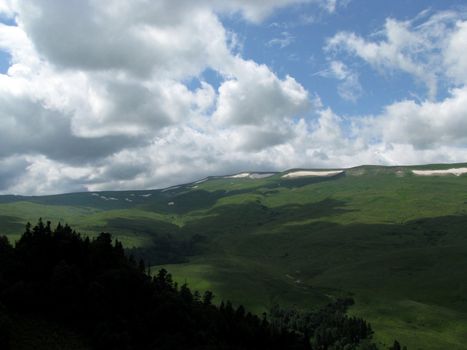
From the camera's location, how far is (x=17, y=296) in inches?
3661

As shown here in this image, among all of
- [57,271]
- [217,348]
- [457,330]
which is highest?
[57,271]

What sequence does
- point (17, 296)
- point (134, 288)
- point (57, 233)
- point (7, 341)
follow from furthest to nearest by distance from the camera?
1. point (57, 233)
2. point (134, 288)
3. point (17, 296)
4. point (7, 341)

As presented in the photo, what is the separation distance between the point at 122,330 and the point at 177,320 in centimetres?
1506

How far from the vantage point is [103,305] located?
101875 millimetres

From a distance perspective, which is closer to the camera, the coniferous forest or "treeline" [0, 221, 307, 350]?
the coniferous forest

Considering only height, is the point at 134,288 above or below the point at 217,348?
above

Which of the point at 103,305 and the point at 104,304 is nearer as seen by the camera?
the point at 103,305

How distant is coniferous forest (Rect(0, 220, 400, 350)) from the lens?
93125mm

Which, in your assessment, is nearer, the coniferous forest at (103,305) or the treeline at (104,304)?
the coniferous forest at (103,305)

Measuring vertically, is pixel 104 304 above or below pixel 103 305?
above

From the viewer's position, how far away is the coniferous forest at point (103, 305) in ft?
306

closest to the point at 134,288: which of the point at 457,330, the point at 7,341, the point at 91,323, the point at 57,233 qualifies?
the point at 91,323

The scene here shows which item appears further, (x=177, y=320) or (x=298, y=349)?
(x=298, y=349)

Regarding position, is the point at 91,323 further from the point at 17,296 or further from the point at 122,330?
the point at 17,296
